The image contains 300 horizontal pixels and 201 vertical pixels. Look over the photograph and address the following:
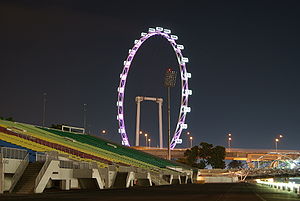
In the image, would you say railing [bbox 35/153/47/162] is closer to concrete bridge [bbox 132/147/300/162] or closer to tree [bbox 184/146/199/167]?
concrete bridge [bbox 132/147/300/162]

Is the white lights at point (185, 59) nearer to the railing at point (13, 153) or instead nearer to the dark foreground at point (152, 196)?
the railing at point (13, 153)

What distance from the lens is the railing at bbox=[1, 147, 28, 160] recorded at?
119 ft

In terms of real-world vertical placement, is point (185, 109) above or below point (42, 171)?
above

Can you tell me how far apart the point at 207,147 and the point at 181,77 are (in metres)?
32.4

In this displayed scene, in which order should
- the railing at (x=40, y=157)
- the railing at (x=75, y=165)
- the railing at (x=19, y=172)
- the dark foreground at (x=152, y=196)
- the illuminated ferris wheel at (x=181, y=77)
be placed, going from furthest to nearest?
the illuminated ferris wheel at (x=181, y=77), the railing at (x=75, y=165), the railing at (x=40, y=157), the railing at (x=19, y=172), the dark foreground at (x=152, y=196)

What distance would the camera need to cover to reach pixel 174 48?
107m

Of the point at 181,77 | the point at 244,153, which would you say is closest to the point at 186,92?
the point at 181,77

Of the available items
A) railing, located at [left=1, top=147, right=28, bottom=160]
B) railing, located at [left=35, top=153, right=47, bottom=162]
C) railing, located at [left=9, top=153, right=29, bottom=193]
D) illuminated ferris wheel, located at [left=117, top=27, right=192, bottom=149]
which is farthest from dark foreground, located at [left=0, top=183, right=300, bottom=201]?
illuminated ferris wheel, located at [left=117, top=27, right=192, bottom=149]

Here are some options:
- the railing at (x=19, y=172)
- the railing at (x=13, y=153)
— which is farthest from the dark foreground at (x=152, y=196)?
the railing at (x=13, y=153)

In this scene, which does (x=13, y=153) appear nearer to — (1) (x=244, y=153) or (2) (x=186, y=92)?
(2) (x=186, y=92)

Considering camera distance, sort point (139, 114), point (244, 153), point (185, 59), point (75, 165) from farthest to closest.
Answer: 1. point (244, 153)
2. point (139, 114)
3. point (185, 59)
4. point (75, 165)

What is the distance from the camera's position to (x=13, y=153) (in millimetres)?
37750

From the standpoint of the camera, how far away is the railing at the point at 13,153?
36375 mm

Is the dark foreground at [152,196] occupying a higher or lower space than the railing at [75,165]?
lower
